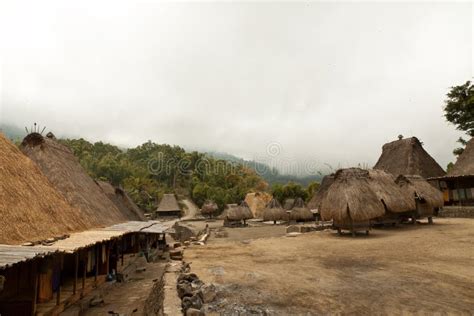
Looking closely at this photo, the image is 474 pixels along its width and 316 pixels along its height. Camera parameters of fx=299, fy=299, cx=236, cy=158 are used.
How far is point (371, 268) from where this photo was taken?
30.0ft

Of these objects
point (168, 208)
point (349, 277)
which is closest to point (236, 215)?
point (168, 208)

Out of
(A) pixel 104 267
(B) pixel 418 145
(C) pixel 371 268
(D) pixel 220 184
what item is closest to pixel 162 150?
(D) pixel 220 184

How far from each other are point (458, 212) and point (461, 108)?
10302 mm

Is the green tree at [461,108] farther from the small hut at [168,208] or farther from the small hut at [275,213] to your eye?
the small hut at [168,208]

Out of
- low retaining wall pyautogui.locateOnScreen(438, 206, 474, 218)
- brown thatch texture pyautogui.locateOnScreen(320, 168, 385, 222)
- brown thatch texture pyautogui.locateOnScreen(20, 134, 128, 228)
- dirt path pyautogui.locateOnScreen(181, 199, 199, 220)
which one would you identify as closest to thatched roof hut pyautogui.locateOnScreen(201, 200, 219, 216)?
dirt path pyautogui.locateOnScreen(181, 199, 199, 220)

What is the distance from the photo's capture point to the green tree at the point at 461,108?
25453 millimetres

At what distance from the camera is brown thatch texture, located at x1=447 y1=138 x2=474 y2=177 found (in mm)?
21073

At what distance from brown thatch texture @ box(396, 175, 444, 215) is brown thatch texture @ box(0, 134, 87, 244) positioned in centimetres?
1824

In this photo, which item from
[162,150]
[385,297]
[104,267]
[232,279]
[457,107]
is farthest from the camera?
[162,150]

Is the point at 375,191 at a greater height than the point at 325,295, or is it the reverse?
the point at 375,191

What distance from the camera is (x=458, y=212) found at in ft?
68.6

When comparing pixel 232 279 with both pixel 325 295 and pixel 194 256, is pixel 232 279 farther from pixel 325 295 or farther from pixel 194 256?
pixel 194 256

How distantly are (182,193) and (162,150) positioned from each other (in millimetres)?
20995

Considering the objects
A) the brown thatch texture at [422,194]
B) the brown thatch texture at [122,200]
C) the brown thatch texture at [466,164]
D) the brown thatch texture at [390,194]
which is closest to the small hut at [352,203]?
the brown thatch texture at [390,194]
